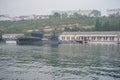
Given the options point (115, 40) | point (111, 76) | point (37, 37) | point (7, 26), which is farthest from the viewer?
point (7, 26)

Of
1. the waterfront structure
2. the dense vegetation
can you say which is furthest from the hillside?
the waterfront structure

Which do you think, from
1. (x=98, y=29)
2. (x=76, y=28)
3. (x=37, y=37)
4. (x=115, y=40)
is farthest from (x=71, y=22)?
(x=37, y=37)

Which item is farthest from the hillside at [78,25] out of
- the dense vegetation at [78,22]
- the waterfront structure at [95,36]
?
the waterfront structure at [95,36]

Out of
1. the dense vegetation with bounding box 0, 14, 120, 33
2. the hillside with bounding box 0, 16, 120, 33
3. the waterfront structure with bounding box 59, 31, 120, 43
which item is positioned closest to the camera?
the waterfront structure with bounding box 59, 31, 120, 43

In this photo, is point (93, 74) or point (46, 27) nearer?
point (93, 74)

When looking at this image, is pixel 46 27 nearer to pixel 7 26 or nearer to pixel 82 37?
pixel 7 26

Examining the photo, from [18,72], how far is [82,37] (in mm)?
75885

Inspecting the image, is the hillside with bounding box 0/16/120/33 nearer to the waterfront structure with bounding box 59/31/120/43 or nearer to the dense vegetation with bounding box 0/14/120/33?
the dense vegetation with bounding box 0/14/120/33

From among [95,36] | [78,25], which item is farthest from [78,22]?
[95,36]

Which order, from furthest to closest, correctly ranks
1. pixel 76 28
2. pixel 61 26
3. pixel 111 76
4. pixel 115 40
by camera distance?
pixel 61 26 < pixel 76 28 < pixel 115 40 < pixel 111 76

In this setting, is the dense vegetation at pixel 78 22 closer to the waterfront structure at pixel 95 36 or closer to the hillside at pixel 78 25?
the hillside at pixel 78 25

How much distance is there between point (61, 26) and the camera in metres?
117

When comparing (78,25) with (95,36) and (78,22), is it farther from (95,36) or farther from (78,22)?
(95,36)

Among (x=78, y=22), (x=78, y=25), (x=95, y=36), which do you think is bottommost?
(x=95, y=36)
